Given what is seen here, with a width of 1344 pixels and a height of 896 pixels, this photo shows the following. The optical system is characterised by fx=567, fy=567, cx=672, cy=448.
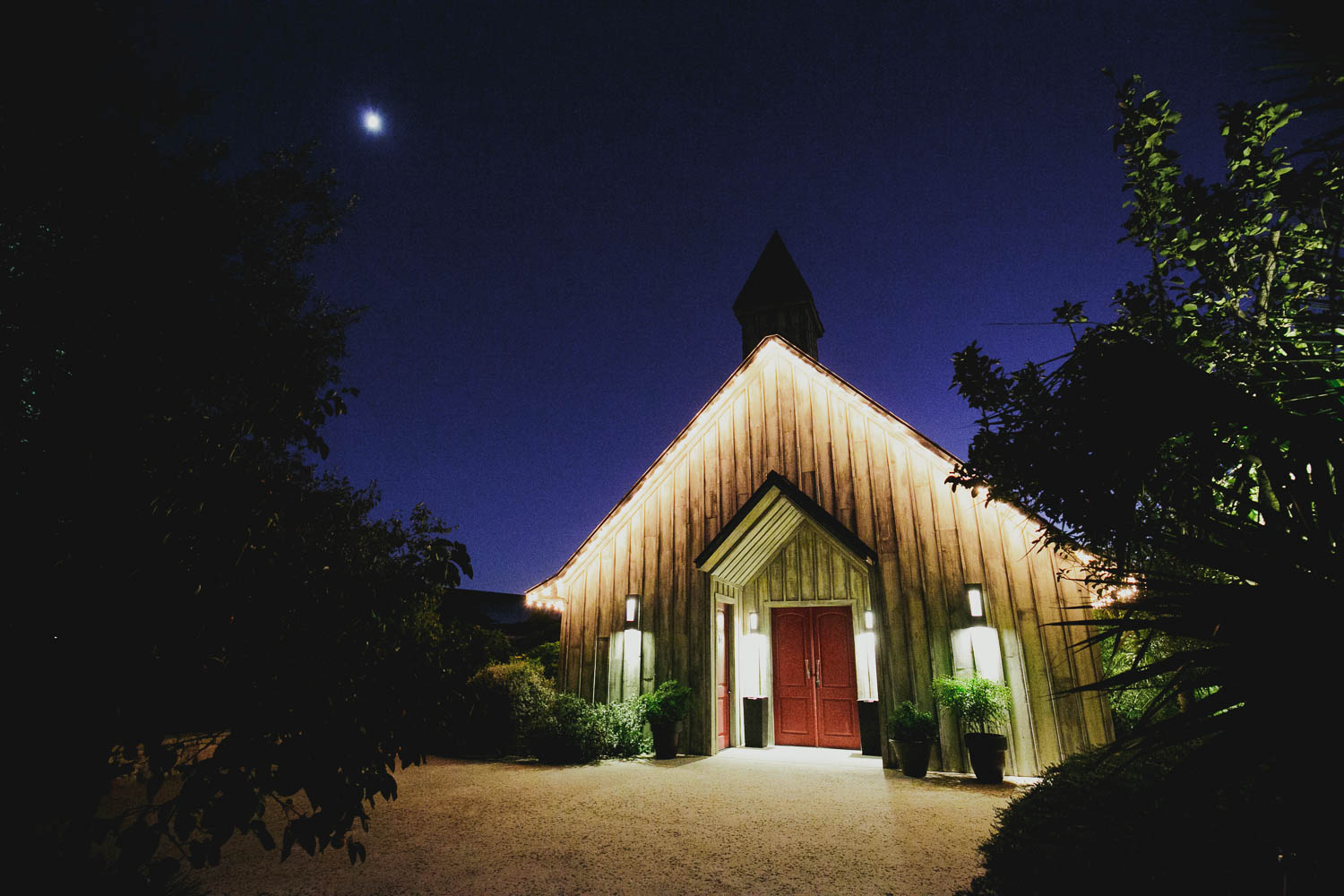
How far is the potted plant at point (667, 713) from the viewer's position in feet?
30.8

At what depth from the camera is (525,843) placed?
5.11m

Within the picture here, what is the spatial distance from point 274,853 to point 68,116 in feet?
31.8

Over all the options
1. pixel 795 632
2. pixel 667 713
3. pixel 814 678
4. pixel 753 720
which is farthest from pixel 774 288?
pixel 667 713

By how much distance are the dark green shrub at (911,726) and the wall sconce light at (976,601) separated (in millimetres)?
1599

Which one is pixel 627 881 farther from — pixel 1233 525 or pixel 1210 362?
pixel 1210 362

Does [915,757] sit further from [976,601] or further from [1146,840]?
[1146,840]

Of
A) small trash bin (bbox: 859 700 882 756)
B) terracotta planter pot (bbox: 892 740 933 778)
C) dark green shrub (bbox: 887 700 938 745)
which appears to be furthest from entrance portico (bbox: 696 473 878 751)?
terracotta planter pot (bbox: 892 740 933 778)

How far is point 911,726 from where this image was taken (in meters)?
8.05

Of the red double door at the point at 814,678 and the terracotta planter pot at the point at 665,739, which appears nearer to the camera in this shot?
the terracotta planter pot at the point at 665,739

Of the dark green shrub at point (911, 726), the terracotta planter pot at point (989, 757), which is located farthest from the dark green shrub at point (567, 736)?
the terracotta planter pot at point (989, 757)

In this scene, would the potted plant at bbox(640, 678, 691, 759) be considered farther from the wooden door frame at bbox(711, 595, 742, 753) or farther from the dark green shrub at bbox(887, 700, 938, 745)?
the dark green shrub at bbox(887, 700, 938, 745)

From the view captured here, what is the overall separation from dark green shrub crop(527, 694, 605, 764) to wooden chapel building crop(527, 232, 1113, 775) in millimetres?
1048

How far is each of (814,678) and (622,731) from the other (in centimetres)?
440

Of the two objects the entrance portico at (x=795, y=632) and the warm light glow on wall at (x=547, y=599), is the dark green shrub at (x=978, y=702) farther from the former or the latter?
the warm light glow on wall at (x=547, y=599)
